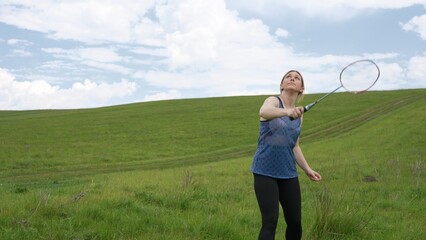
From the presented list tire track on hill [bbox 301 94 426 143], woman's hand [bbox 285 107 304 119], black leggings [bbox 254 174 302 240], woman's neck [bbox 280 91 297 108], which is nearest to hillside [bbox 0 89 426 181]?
tire track on hill [bbox 301 94 426 143]

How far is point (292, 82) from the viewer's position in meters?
6.03

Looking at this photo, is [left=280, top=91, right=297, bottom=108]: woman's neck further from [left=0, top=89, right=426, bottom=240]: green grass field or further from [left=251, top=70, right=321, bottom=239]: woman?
[left=0, top=89, right=426, bottom=240]: green grass field

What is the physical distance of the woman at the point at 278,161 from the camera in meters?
5.70

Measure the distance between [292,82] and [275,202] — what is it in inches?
60.8

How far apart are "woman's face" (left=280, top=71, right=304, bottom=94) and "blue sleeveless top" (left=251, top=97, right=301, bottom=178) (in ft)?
0.75

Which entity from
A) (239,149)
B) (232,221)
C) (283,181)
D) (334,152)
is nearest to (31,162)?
(239,149)

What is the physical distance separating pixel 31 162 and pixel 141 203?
18.6 m

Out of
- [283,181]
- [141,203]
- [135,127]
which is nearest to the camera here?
[283,181]

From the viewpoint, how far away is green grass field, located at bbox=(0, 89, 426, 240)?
24.9ft

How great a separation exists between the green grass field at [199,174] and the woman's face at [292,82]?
2.48 m

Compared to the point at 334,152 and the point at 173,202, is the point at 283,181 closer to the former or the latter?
the point at 173,202

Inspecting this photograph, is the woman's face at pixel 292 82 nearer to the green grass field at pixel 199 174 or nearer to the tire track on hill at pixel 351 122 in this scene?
the green grass field at pixel 199 174

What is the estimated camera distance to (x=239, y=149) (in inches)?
1312

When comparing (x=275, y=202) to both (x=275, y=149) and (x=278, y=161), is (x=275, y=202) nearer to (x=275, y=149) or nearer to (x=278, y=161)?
(x=278, y=161)
